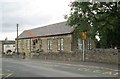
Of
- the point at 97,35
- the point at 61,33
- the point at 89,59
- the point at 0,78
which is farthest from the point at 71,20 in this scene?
the point at 61,33

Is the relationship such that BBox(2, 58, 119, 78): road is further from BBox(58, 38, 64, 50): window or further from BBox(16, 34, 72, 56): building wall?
BBox(58, 38, 64, 50): window

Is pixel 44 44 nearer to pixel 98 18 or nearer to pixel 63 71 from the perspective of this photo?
pixel 98 18

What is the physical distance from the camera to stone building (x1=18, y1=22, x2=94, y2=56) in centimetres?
5500

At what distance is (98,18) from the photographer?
31.9 m

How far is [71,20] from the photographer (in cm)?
3488

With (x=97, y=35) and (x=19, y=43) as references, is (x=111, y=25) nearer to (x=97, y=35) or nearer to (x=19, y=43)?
(x=97, y=35)

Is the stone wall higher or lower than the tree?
lower

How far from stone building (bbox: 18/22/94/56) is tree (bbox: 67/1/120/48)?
56.3 feet

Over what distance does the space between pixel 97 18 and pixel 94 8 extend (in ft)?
3.58

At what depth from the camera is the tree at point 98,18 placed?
3158 cm

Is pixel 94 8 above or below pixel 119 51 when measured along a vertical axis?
above

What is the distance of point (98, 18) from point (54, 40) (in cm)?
2877

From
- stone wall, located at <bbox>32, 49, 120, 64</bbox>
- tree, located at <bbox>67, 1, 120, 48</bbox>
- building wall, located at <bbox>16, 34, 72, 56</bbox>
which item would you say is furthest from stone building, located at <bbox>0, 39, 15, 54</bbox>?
tree, located at <bbox>67, 1, 120, 48</bbox>

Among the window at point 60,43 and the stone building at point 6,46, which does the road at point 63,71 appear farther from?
the stone building at point 6,46
